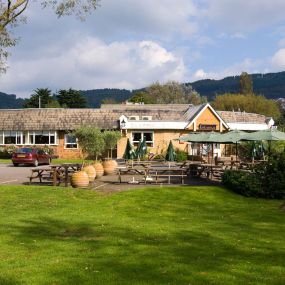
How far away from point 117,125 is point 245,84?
253 feet

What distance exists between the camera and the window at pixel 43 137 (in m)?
48.3

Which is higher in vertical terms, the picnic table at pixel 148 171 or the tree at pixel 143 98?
the tree at pixel 143 98

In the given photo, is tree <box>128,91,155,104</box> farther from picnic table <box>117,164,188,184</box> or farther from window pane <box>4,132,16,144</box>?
picnic table <box>117,164,188,184</box>

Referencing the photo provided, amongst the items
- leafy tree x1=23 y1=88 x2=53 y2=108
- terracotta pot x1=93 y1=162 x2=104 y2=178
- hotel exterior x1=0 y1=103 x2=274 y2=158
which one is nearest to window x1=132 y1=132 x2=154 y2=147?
hotel exterior x1=0 y1=103 x2=274 y2=158

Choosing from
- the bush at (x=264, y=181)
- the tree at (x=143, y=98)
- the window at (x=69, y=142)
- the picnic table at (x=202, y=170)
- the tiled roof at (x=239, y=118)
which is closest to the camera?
the bush at (x=264, y=181)

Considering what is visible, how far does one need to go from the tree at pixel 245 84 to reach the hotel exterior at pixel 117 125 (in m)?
69.4

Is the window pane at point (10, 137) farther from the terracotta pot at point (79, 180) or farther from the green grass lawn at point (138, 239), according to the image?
the green grass lawn at point (138, 239)

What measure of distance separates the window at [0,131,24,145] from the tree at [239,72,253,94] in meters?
78.7

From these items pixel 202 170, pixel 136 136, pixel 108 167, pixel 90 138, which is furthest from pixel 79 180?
pixel 136 136

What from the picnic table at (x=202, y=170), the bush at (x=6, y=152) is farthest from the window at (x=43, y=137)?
the picnic table at (x=202, y=170)

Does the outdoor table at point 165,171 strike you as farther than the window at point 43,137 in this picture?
No

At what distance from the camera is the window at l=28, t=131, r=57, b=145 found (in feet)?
159

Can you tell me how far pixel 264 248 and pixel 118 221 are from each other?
4.77 meters

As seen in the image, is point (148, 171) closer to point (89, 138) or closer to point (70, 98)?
point (89, 138)
